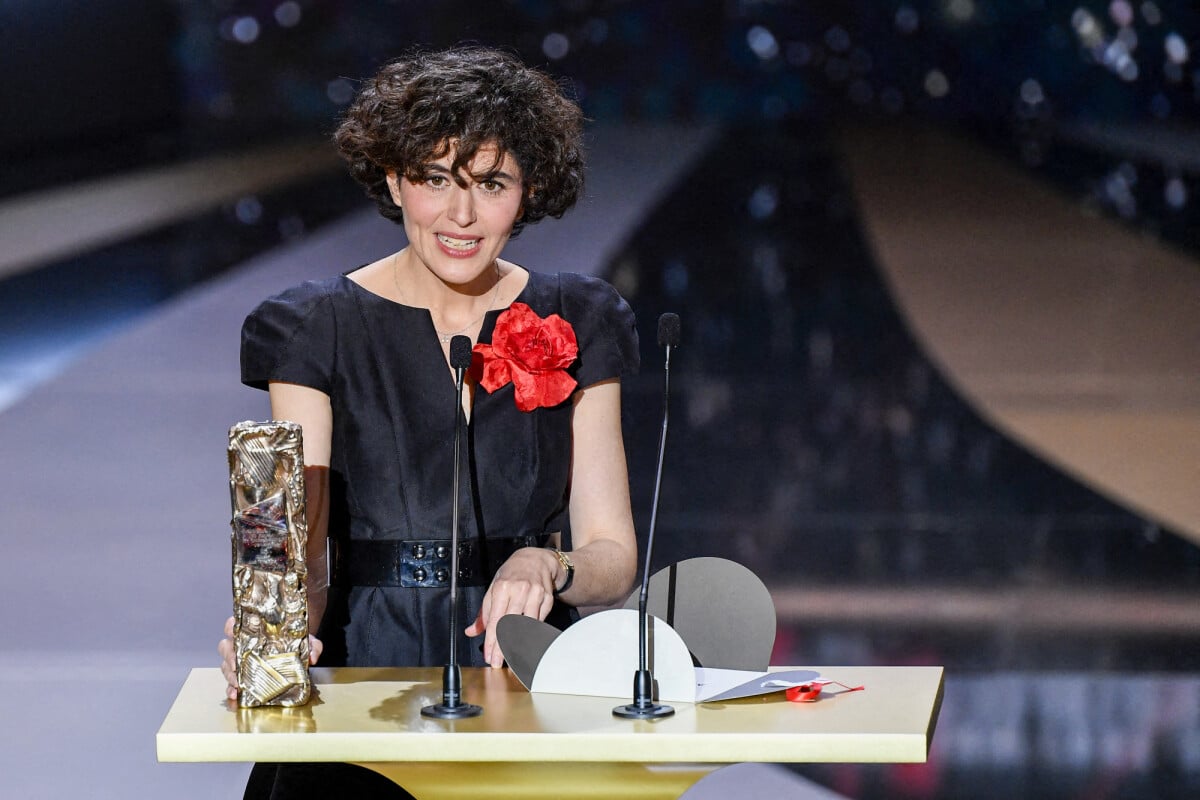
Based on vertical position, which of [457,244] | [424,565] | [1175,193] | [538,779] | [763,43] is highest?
[763,43]

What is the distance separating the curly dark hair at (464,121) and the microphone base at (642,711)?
2.48ft

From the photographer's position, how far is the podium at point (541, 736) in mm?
1504

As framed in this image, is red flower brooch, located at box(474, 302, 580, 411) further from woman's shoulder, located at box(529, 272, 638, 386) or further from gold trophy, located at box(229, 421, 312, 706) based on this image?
gold trophy, located at box(229, 421, 312, 706)

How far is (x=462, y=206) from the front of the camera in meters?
2.09

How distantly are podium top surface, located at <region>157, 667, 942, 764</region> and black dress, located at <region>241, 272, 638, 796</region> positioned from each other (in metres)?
0.53

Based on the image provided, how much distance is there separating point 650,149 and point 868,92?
48.5 inches

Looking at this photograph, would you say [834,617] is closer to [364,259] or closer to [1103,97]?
[364,259]

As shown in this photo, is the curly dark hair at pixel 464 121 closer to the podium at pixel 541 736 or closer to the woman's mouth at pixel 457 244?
the woman's mouth at pixel 457 244

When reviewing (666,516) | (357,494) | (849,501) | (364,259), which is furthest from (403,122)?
(364,259)

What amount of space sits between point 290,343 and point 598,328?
0.40 m

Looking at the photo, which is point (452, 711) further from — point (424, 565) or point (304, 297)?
point (304, 297)

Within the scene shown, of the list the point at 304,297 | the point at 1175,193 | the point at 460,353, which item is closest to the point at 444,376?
the point at 304,297

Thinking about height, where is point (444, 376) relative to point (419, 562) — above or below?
above

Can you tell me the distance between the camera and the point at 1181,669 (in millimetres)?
3826
